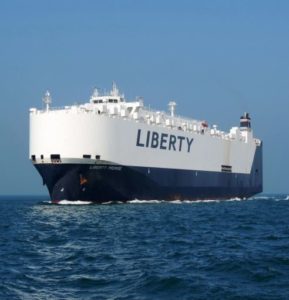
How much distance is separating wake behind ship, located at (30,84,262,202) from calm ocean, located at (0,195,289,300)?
17.8 metres

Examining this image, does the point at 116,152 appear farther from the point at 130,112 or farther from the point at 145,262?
the point at 145,262

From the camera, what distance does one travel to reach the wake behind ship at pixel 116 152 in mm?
41094

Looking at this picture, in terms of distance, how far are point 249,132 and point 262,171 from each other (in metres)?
7.14

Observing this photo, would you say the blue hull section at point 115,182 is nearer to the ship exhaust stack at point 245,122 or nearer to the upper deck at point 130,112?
the upper deck at point 130,112

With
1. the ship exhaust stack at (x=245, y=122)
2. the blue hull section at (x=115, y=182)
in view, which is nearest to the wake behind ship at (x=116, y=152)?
the blue hull section at (x=115, y=182)

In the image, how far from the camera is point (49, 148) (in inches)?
1641

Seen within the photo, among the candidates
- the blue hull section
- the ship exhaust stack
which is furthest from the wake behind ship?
the ship exhaust stack

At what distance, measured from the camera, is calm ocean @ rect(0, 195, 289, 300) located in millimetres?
11109

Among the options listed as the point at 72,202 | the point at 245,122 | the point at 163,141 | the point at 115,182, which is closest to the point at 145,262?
the point at 115,182

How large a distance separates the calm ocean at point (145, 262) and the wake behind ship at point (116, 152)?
58.6 feet

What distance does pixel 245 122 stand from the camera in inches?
2670

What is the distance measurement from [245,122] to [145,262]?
5565 cm

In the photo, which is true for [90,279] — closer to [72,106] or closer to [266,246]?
[266,246]

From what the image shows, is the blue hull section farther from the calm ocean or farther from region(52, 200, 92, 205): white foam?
the calm ocean
